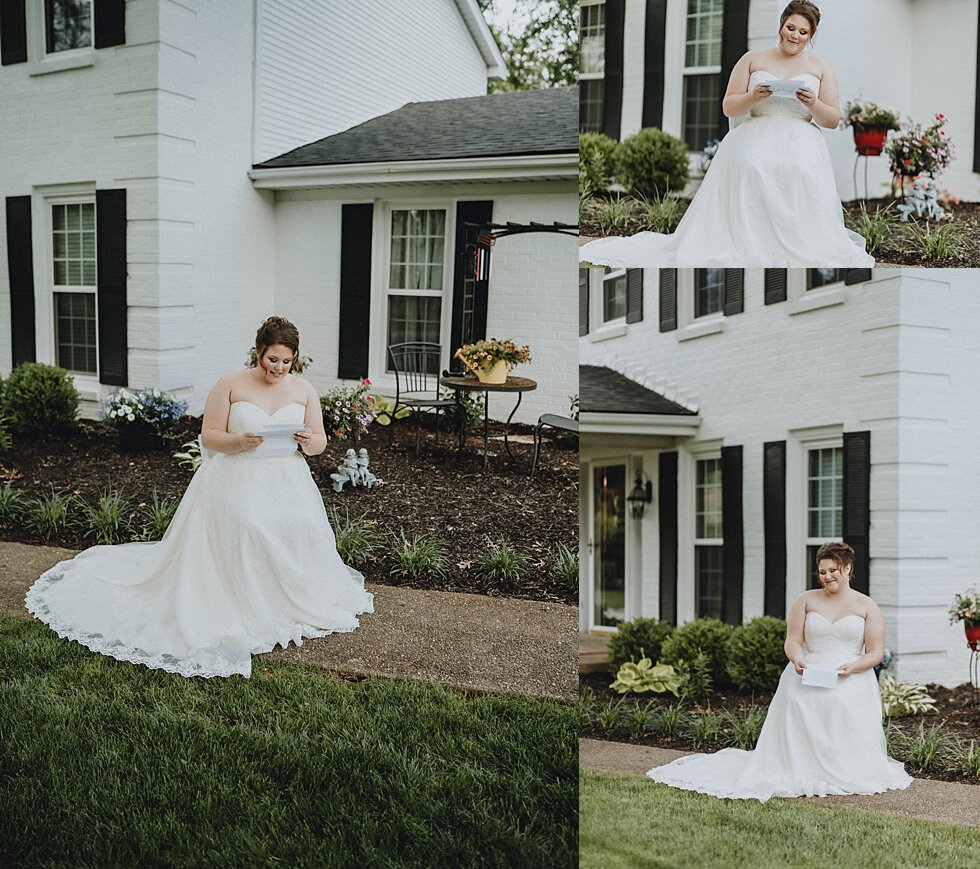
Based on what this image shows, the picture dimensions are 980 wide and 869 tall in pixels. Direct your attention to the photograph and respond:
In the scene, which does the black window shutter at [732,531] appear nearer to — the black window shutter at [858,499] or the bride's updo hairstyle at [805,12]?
the black window shutter at [858,499]

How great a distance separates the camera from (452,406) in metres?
3.56

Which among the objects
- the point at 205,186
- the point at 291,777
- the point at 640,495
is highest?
the point at 205,186

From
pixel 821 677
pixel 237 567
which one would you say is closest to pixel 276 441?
pixel 237 567

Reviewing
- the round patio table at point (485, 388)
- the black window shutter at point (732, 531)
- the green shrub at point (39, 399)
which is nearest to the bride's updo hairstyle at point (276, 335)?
the round patio table at point (485, 388)

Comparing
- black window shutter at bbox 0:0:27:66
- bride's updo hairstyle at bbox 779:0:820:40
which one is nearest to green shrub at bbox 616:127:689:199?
bride's updo hairstyle at bbox 779:0:820:40

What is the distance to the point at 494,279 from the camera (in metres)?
3.46

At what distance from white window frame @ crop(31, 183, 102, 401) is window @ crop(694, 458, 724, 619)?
8.05ft

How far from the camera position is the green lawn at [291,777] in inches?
132

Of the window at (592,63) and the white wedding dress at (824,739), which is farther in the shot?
the white wedding dress at (824,739)

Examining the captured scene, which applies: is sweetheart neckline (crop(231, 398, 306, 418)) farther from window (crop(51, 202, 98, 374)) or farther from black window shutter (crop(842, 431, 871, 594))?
black window shutter (crop(842, 431, 871, 594))

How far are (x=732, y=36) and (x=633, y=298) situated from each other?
3.41ft

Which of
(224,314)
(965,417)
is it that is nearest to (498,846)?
(224,314)

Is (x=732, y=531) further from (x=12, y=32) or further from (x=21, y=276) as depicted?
(x=12, y=32)

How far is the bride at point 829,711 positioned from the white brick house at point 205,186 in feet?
4.11
